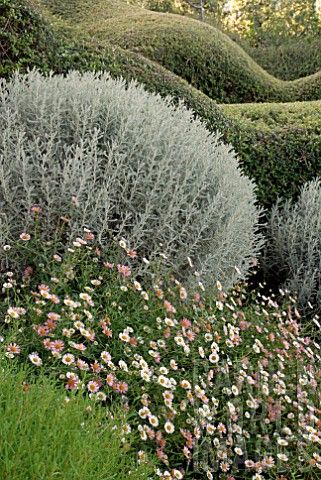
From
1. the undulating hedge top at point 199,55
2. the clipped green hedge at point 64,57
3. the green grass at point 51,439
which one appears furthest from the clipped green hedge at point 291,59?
the green grass at point 51,439

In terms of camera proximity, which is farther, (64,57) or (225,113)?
(225,113)

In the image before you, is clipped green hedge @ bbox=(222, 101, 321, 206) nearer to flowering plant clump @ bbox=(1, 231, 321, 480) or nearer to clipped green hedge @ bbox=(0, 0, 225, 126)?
clipped green hedge @ bbox=(0, 0, 225, 126)

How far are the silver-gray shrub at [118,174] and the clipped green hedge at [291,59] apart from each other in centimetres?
1319

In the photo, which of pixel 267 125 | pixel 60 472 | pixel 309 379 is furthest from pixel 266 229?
pixel 60 472

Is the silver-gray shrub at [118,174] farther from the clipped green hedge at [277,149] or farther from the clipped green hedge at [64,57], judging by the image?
the clipped green hedge at [277,149]

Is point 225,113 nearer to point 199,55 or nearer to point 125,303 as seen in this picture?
point 125,303

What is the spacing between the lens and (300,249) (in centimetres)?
537

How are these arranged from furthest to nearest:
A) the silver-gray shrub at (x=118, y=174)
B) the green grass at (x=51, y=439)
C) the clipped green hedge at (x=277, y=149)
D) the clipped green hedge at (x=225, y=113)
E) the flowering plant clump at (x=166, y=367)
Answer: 1. the clipped green hedge at (x=277, y=149)
2. the clipped green hedge at (x=225, y=113)
3. the silver-gray shrub at (x=118, y=174)
4. the flowering plant clump at (x=166, y=367)
5. the green grass at (x=51, y=439)

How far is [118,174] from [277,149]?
125 inches

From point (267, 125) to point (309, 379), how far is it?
3.53m

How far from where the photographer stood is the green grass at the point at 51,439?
5.61 ft

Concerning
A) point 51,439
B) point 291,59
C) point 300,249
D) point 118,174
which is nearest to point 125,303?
point 118,174

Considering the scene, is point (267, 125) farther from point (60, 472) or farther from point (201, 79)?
point (60, 472)

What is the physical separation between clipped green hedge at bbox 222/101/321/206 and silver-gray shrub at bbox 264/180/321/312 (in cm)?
43
